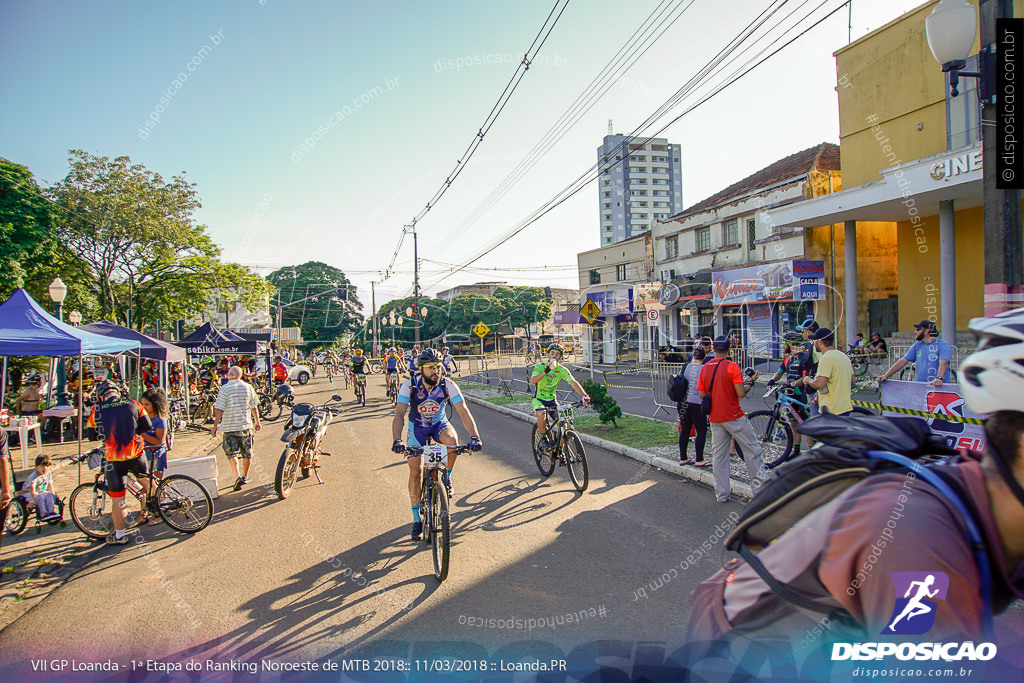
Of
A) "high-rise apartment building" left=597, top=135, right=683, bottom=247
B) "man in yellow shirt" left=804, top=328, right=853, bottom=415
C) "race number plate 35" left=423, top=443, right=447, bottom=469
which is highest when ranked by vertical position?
"high-rise apartment building" left=597, top=135, right=683, bottom=247

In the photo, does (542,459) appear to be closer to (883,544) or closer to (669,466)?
(669,466)

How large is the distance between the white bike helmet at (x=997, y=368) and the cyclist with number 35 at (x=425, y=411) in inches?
178

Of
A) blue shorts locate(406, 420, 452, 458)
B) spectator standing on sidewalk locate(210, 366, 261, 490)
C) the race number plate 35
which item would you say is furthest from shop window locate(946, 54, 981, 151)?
spectator standing on sidewalk locate(210, 366, 261, 490)

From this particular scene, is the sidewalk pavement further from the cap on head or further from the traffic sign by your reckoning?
the traffic sign

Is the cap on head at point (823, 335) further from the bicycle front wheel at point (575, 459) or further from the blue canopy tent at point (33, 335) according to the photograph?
the blue canopy tent at point (33, 335)

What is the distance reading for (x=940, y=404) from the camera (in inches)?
274

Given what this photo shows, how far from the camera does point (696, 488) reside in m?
7.22

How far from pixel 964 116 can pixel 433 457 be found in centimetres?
1751

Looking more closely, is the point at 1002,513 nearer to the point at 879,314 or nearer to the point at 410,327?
the point at 879,314

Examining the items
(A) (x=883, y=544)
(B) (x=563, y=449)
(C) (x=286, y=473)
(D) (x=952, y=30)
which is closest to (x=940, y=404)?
(D) (x=952, y=30)

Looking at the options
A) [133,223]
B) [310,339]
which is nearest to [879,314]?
[133,223]

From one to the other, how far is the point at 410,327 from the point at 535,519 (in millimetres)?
56209

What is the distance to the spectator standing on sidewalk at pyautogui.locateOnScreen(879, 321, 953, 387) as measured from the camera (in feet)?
25.6

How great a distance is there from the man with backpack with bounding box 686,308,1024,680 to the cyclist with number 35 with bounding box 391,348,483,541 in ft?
13.9
